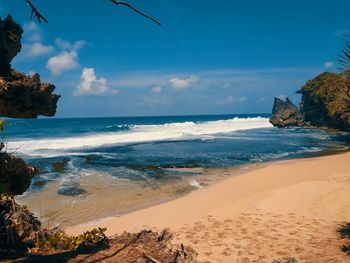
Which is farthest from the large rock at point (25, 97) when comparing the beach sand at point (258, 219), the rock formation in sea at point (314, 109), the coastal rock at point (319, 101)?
the coastal rock at point (319, 101)

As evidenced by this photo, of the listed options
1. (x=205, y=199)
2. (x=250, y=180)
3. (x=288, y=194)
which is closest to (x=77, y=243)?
(x=205, y=199)

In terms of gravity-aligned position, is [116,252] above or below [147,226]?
above

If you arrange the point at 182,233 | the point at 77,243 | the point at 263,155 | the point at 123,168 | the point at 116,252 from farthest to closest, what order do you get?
the point at 263,155, the point at 123,168, the point at 182,233, the point at 77,243, the point at 116,252

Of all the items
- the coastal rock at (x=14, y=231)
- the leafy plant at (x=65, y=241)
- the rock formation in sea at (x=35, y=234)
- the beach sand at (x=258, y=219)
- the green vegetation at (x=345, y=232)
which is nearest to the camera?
the rock formation in sea at (x=35, y=234)

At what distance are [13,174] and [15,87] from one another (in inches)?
72.8

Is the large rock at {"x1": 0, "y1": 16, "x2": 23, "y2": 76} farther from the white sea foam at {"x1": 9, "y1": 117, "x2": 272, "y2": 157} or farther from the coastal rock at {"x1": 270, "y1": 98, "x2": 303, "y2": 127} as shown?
the coastal rock at {"x1": 270, "y1": 98, "x2": 303, "y2": 127}

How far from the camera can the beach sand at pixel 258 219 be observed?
8.26 m

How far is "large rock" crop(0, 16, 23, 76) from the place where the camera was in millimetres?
6137

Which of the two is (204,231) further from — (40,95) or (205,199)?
(40,95)

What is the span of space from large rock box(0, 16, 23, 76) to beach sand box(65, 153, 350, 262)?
540 centimetres

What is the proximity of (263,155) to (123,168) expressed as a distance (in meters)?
11.1

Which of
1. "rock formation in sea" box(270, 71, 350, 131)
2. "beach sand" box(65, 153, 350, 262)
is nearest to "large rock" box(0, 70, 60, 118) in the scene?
"beach sand" box(65, 153, 350, 262)

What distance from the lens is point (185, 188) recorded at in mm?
16562

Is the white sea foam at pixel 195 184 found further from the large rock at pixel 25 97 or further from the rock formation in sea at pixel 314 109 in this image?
the rock formation in sea at pixel 314 109
